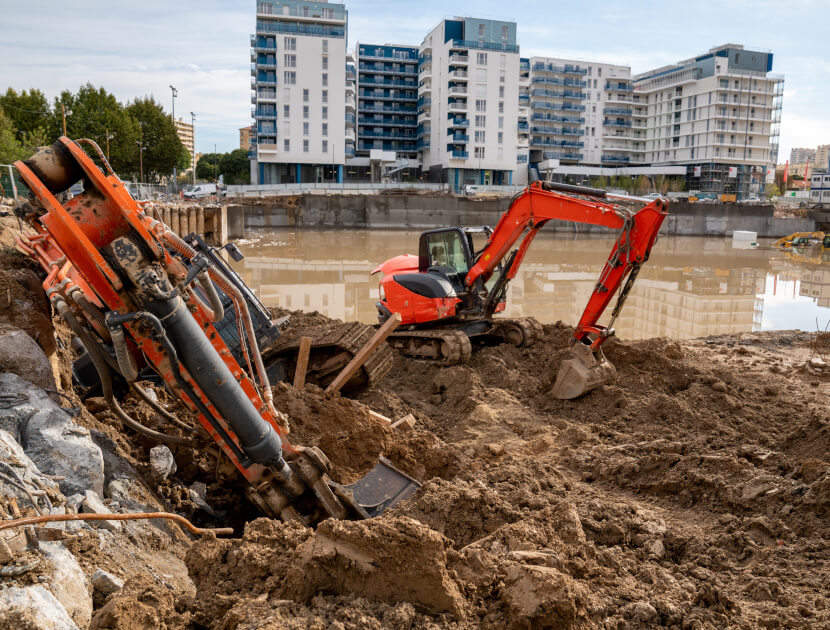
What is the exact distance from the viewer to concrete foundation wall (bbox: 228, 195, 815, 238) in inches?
1759

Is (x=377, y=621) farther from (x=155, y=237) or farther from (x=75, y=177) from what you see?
(x=75, y=177)

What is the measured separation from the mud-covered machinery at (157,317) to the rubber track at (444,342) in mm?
5601

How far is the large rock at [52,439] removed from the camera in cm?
375

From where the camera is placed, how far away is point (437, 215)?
4644cm

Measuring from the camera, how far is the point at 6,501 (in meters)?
3.00

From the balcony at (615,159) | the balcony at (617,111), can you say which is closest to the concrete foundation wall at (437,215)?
the balcony at (615,159)

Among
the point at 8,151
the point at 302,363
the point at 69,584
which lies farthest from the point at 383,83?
the point at 69,584

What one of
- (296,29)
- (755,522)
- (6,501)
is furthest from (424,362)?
(296,29)

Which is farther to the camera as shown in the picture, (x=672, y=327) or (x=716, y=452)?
(x=672, y=327)

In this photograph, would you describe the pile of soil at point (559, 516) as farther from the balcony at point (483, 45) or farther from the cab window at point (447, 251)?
the balcony at point (483, 45)

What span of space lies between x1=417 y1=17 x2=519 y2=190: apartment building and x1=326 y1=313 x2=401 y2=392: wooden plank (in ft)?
227

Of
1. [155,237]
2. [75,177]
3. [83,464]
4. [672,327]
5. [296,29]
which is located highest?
[296,29]

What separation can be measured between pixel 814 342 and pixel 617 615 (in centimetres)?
1097

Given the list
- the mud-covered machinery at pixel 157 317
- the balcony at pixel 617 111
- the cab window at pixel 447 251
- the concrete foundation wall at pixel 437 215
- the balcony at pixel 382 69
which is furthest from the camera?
the balcony at pixel 617 111
